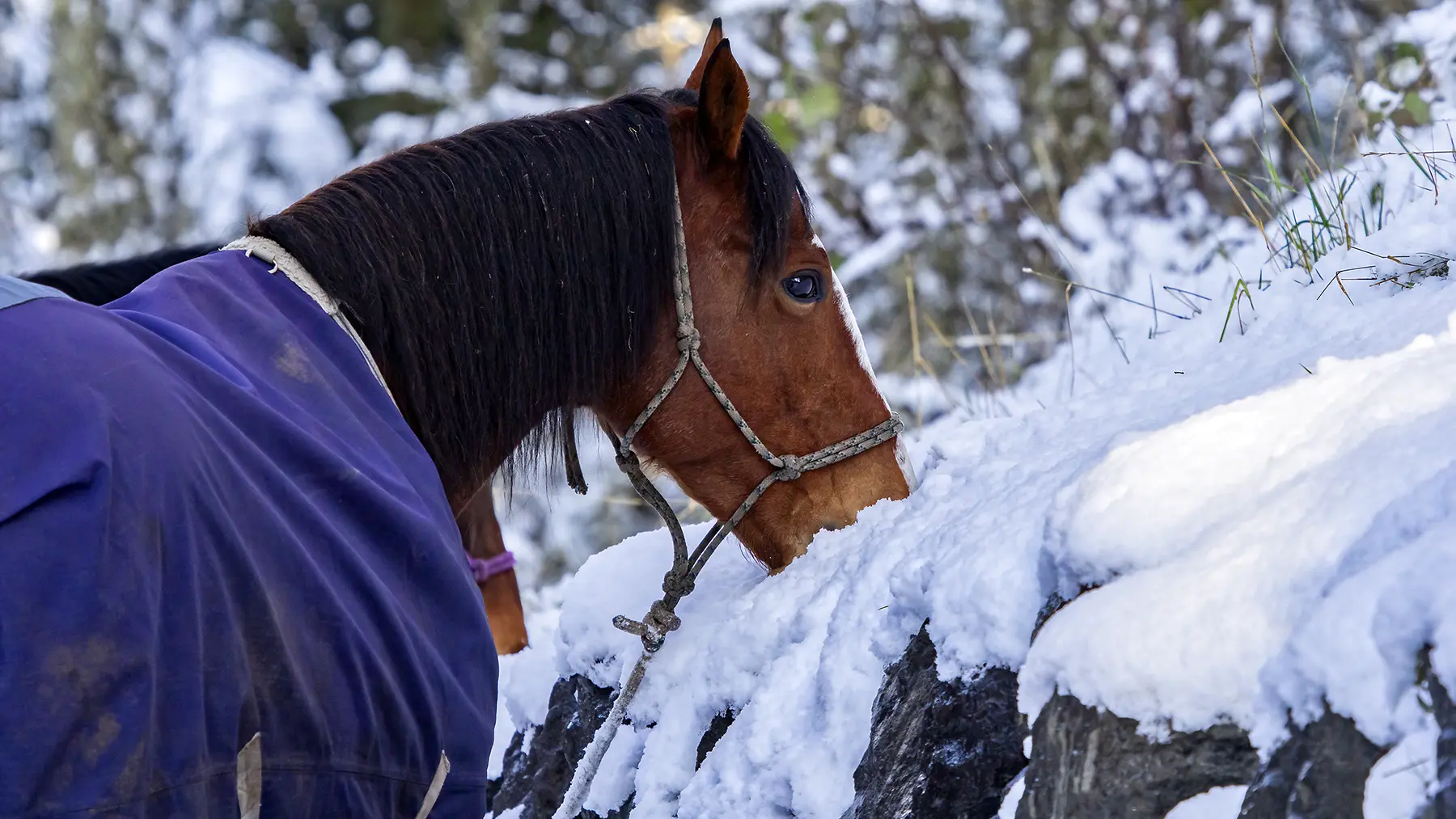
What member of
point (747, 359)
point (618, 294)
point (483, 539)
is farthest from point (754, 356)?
point (483, 539)

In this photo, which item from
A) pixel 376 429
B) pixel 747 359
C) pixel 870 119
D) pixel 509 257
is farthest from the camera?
pixel 870 119

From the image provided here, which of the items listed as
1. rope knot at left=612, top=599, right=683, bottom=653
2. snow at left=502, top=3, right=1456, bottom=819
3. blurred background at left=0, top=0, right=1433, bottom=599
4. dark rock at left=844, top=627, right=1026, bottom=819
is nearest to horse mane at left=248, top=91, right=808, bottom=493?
blurred background at left=0, top=0, right=1433, bottom=599

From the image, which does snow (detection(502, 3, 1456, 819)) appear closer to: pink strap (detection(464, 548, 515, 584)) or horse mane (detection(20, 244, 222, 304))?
pink strap (detection(464, 548, 515, 584))

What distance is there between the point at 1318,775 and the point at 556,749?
5.29 ft

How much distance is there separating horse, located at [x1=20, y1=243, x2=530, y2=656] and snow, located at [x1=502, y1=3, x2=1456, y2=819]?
55 centimetres

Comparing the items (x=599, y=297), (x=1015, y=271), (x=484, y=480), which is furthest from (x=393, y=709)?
(x=1015, y=271)

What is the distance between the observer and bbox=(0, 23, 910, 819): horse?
129cm

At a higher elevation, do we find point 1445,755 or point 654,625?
point 1445,755

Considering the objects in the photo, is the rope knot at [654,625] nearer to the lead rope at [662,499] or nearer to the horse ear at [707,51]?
the lead rope at [662,499]

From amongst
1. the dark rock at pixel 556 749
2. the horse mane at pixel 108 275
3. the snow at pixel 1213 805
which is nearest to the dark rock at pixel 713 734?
the dark rock at pixel 556 749

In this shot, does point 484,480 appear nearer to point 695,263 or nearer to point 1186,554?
point 695,263

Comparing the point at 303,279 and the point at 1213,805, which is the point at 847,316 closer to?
the point at 303,279

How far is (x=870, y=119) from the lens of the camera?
276 inches

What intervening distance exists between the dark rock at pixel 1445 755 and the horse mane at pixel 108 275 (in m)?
2.81
